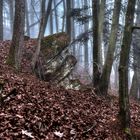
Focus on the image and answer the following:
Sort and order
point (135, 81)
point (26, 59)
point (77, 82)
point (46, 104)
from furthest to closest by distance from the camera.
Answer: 1. point (135, 81)
2. point (26, 59)
3. point (77, 82)
4. point (46, 104)

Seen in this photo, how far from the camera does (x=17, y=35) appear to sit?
520 inches

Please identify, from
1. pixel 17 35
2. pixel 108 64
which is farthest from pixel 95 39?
pixel 17 35

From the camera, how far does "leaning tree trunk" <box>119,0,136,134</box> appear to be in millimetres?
8453

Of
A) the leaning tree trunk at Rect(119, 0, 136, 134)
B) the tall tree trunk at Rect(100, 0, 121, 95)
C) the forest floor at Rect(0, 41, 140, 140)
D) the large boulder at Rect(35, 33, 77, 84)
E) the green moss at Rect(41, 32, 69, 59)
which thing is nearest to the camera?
the forest floor at Rect(0, 41, 140, 140)

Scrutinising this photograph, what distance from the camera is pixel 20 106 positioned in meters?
8.13

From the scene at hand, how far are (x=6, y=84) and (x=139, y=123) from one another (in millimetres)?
4214

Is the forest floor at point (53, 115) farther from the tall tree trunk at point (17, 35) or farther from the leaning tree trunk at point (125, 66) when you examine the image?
the tall tree trunk at point (17, 35)

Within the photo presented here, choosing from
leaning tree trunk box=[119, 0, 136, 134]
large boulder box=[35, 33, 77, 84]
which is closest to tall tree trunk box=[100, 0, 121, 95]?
large boulder box=[35, 33, 77, 84]

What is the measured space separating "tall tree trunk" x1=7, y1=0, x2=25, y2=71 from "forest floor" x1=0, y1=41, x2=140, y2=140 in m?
1.39

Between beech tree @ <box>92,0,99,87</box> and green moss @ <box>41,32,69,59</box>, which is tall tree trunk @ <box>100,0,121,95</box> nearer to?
beech tree @ <box>92,0,99,87</box>

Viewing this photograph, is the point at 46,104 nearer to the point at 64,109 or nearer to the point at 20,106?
the point at 64,109

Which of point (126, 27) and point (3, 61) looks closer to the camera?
point (126, 27)

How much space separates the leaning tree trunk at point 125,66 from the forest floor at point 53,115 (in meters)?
0.30

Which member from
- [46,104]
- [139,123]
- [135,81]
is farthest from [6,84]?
[135,81]
